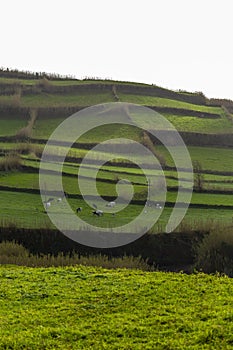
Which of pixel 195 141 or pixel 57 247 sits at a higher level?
pixel 195 141

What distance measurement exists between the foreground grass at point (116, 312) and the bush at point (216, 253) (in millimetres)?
15356

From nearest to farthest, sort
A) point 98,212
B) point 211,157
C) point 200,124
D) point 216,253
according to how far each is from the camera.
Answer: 1. point 216,253
2. point 98,212
3. point 211,157
4. point 200,124

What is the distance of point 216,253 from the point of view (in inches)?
1578

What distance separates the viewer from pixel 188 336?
601 inches

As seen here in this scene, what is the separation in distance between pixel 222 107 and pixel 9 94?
4477 centimetres

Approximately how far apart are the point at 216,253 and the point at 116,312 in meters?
23.3

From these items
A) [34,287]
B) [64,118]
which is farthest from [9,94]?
[34,287]

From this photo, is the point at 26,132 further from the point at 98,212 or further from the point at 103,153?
the point at 98,212

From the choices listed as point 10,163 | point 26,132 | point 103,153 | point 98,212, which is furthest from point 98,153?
point 98,212

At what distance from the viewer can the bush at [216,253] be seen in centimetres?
→ 3894

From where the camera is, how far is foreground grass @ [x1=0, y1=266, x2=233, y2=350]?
15.2 m

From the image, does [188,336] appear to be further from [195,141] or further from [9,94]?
[9,94]

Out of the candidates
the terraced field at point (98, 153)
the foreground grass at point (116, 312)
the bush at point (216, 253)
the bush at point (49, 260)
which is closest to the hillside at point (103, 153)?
the terraced field at point (98, 153)

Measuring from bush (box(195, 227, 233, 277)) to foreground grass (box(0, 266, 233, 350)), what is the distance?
15356mm
